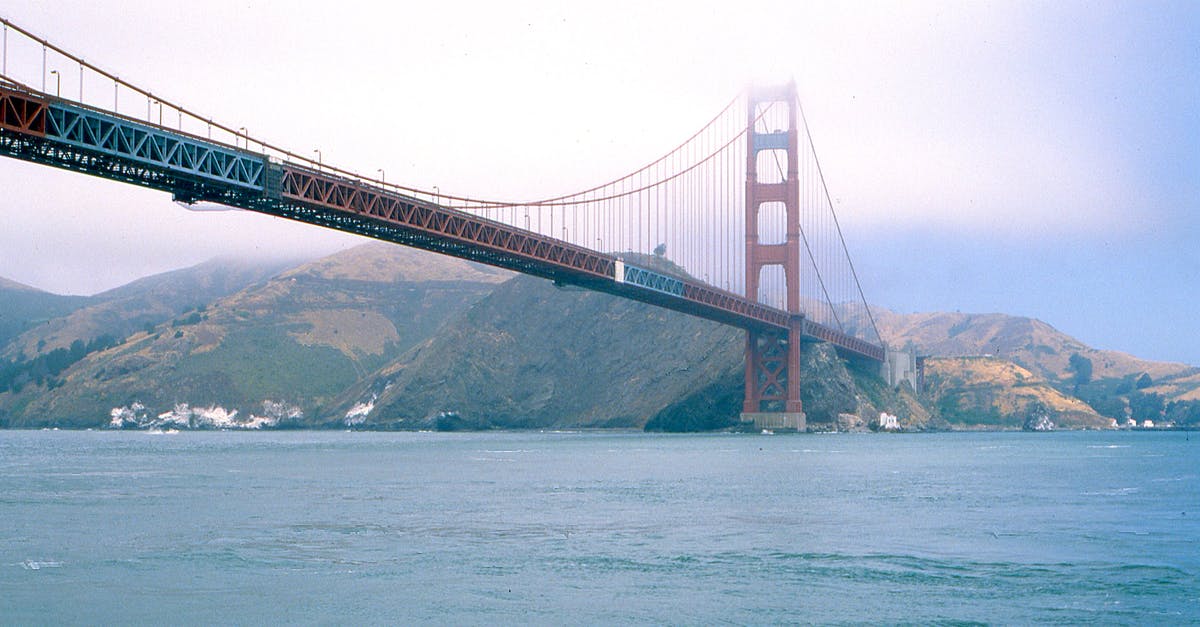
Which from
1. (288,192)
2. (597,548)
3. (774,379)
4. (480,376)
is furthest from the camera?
(480,376)

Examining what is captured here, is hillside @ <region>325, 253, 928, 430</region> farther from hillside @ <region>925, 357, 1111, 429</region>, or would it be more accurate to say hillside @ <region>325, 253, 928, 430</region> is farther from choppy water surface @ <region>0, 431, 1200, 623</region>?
choppy water surface @ <region>0, 431, 1200, 623</region>

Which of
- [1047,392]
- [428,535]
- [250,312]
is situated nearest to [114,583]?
[428,535]

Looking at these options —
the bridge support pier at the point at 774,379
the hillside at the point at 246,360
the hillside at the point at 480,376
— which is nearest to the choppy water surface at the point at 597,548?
the bridge support pier at the point at 774,379

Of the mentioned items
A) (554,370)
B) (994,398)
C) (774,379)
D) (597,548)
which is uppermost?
(554,370)

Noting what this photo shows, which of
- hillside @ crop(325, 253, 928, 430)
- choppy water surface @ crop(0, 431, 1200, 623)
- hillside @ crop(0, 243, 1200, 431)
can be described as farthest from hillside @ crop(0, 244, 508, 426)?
choppy water surface @ crop(0, 431, 1200, 623)

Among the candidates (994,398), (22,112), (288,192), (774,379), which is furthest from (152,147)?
(994,398)

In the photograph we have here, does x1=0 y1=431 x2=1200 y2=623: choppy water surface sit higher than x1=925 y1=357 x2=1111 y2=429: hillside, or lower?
lower

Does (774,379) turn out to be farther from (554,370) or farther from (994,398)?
(994,398)
